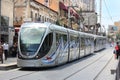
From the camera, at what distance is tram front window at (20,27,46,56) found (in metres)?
25.0

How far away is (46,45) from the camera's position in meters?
25.5

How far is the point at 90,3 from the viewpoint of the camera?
136 metres

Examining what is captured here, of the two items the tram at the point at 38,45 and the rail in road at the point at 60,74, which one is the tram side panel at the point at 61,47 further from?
the rail in road at the point at 60,74

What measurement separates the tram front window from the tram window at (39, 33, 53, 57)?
37cm

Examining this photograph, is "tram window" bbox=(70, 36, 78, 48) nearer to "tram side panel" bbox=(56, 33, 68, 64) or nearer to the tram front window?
"tram side panel" bbox=(56, 33, 68, 64)

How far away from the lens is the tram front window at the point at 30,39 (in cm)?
2498

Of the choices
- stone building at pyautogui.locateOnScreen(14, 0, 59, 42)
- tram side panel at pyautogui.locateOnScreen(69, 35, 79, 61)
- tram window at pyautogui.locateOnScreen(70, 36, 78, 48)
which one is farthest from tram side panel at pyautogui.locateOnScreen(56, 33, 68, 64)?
stone building at pyautogui.locateOnScreen(14, 0, 59, 42)

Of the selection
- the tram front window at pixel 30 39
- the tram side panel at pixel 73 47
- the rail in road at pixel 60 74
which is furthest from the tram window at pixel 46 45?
the tram side panel at pixel 73 47

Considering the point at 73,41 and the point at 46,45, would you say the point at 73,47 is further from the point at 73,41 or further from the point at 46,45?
the point at 46,45

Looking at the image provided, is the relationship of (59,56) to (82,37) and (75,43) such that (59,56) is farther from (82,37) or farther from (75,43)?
(82,37)

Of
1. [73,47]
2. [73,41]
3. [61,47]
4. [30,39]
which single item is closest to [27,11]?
[73,41]

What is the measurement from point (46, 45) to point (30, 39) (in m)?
1.11

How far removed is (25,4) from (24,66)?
2517 centimetres

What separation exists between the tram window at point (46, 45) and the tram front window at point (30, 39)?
0.37m
